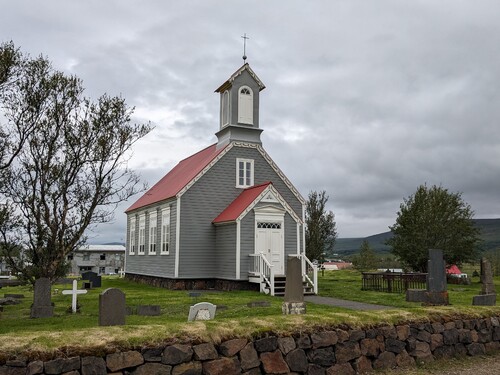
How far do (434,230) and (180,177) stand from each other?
20699 millimetres

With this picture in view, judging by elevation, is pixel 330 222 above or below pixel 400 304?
above

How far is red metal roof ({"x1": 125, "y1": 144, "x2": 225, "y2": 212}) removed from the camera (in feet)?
87.7

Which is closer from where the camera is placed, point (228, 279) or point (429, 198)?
point (228, 279)

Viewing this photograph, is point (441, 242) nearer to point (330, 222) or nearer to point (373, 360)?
point (330, 222)

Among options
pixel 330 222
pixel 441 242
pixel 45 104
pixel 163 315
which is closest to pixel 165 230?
pixel 45 104

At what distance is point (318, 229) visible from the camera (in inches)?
1622

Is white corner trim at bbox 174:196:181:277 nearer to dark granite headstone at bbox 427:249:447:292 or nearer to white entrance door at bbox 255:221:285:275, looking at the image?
white entrance door at bbox 255:221:285:275

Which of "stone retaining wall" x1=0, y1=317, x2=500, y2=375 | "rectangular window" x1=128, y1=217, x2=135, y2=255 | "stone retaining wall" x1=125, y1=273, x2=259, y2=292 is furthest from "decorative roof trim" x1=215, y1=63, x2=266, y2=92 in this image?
"stone retaining wall" x1=0, y1=317, x2=500, y2=375

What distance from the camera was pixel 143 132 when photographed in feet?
61.1

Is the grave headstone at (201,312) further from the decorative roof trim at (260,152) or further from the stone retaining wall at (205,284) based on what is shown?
the decorative roof trim at (260,152)

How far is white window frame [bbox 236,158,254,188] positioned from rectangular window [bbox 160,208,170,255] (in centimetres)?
421

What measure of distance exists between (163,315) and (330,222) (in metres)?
29.4

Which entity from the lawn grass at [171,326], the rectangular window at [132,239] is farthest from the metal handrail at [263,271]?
the rectangular window at [132,239]

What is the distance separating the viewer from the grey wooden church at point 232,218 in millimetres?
24234
